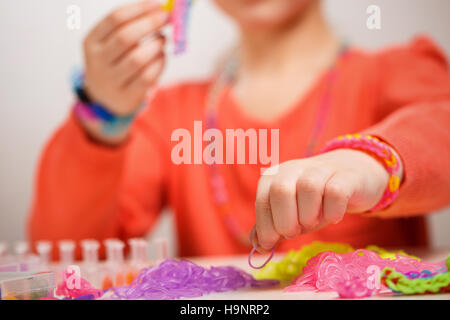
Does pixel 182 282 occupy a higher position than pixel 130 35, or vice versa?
pixel 130 35

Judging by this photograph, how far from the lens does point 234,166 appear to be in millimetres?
455

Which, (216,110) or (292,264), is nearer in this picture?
(292,264)

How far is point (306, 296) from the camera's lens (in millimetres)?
333

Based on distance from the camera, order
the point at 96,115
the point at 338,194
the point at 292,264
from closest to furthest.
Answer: the point at 338,194 → the point at 292,264 → the point at 96,115

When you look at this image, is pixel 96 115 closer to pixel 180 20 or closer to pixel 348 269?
pixel 180 20

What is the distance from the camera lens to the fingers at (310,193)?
317 mm

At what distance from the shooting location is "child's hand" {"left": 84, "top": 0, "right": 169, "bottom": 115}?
46cm

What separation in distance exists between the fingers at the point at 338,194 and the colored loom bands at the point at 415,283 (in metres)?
→ 0.06

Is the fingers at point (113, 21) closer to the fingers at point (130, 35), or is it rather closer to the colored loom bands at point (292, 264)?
the fingers at point (130, 35)

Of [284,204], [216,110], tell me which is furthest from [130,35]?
[284,204]

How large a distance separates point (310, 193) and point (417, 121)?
0.55 ft

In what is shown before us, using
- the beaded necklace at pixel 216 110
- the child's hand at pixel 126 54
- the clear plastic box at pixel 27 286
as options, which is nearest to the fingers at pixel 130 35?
the child's hand at pixel 126 54

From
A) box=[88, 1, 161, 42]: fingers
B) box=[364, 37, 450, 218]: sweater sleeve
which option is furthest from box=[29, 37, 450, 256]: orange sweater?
box=[88, 1, 161, 42]: fingers

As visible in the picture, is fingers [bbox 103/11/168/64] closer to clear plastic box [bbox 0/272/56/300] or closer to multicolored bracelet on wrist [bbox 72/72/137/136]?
multicolored bracelet on wrist [bbox 72/72/137/136]
